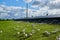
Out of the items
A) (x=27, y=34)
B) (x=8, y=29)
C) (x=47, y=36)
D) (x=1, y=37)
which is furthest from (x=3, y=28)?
(x=47, y=36)

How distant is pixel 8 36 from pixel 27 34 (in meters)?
2.39

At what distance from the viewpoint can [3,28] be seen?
2383 centimetres

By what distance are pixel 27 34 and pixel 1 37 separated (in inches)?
125

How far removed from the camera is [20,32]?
20.9 meters

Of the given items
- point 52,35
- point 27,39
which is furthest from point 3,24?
point 52,35

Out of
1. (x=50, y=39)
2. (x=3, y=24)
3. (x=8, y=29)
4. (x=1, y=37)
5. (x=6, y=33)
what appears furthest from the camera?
(x=3, y=24)

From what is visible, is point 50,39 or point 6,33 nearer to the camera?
point 50,39

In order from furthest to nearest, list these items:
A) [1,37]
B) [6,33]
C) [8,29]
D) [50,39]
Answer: [8,29] < [6,33] < [1,37] < [50,39]

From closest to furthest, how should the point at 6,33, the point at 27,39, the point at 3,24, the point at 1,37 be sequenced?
1. the point at 27,39
2. the point at 1,37
3. the point at 6,33
4. the point at 3,24

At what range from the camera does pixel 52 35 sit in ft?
59.7

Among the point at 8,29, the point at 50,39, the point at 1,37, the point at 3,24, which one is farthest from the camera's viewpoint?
the point at 3,24

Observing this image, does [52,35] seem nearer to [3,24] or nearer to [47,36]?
[47,36]

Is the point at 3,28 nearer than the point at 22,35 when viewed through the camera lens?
No

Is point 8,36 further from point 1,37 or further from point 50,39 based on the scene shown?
point 50,39
